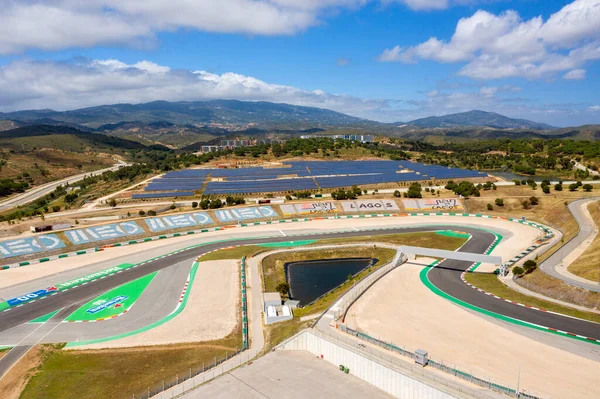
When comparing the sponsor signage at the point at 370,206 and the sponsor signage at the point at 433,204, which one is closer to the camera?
the sponsor signage at the point at 370,206

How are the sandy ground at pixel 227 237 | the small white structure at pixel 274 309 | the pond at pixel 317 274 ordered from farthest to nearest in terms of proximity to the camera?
1. the sandy ground at pixel 227 237
2. the pond at pixel 317 274
3. the small white structure at pixel 274 309

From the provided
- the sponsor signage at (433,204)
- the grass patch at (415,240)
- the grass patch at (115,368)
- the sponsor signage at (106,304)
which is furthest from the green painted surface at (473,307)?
the sponsor signage at (433,204)

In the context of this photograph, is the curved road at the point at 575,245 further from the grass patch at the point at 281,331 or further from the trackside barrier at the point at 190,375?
the trackside barrier at the point at 190,375

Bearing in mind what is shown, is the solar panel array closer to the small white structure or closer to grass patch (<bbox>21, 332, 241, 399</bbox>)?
the small white structure

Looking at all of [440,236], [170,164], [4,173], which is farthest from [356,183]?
[4,173]

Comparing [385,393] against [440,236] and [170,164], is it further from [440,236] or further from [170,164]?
[170,164]

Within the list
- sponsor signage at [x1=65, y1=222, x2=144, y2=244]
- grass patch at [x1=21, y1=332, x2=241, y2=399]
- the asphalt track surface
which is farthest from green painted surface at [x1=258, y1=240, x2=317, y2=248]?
grass patch at [x1=21, y1=332, x2=241, y2=399]
